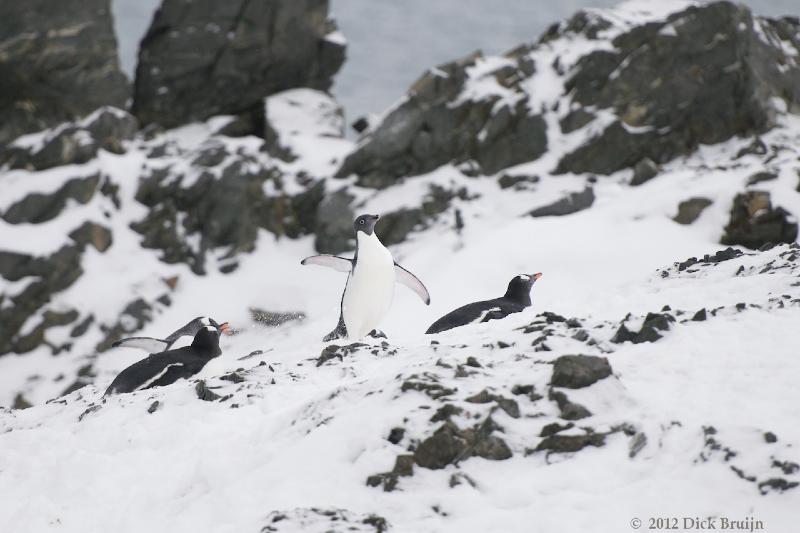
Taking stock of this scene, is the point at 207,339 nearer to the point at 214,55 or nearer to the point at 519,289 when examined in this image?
the point at 519,289

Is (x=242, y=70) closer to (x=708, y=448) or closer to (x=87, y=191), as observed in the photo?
(x=87, y=191)

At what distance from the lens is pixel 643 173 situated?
71.2 ft

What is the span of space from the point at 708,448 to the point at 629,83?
2185cm

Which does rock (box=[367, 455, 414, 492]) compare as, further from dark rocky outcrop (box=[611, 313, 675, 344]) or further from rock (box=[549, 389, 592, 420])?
dark rocky outcrop (box=[611, 313, 675, 344])

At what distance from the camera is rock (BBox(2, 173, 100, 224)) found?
2219cm

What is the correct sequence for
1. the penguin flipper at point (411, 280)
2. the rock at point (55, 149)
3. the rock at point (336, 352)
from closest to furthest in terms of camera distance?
the rock at point (336, 352) → the penguin flipper at point (411, 280) → the rock at point (55, 149)

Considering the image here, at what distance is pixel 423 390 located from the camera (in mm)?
4820

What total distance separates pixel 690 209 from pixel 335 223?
11.5 meters

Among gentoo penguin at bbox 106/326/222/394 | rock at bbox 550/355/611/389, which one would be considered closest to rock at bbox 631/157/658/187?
gentoo penguin at bbox 106/326/222/394

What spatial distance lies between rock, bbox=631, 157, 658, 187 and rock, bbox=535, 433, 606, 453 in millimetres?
18171

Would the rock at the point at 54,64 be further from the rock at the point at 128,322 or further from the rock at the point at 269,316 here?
the rock at the point at 269,316

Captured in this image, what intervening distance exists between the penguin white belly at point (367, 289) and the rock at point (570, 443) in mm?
5679

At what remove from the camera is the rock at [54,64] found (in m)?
27.1

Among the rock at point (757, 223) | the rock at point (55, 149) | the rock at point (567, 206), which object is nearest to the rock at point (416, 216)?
the rock at point (567, 206)
